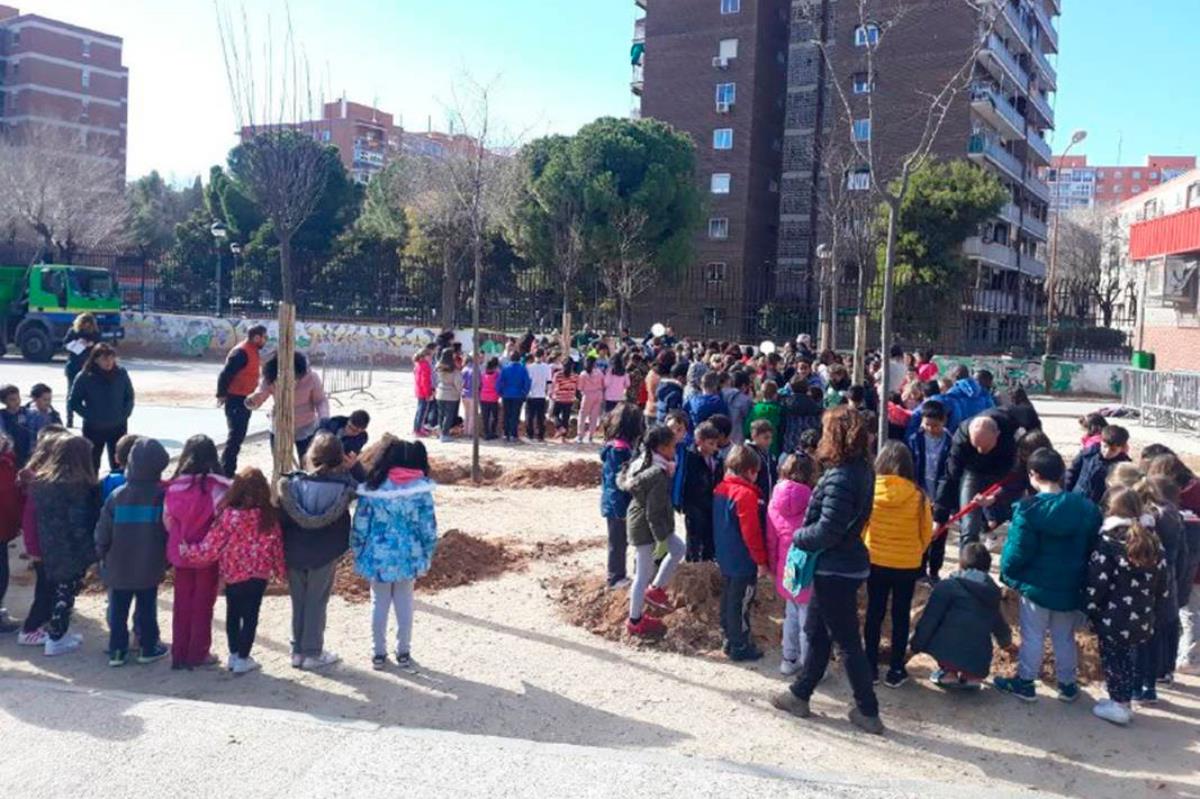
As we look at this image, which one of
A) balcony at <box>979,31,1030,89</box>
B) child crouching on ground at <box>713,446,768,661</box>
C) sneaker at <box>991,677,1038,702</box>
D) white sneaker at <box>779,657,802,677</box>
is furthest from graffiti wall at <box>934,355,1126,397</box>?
white sneaker at <box>779,657,802,677</box>

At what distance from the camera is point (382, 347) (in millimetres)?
32906

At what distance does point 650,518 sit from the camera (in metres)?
6.21

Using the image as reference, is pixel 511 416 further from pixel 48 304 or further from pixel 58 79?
pixel 58 79

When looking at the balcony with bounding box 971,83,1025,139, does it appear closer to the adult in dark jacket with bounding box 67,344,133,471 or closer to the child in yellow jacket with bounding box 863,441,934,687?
the adult in dark jacket with bounding box 67,344,133,471

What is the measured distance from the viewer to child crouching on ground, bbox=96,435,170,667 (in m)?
5.63

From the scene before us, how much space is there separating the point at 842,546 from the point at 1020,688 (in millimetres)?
1706

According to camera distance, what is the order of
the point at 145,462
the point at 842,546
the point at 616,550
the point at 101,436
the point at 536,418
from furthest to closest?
the point at 536,418, the point at 101,436, the point at 616,550, the point at 145,462, the point at 842,546

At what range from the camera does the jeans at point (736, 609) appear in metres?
6.15

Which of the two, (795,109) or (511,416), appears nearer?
(511,416)

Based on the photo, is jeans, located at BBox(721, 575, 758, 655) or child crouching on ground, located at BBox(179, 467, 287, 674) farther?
jeans, located at BBox(721, 575, 758, 655)

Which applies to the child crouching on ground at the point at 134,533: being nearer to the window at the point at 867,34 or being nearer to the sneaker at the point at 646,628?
the sneaker at the point at 646,628

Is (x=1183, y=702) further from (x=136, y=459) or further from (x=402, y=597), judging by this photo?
(x=136, y=459)

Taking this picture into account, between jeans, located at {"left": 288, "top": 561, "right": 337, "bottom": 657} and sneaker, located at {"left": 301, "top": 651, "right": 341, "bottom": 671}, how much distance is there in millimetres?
25

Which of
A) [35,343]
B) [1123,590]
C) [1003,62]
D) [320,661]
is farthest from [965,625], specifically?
[1003,62]
